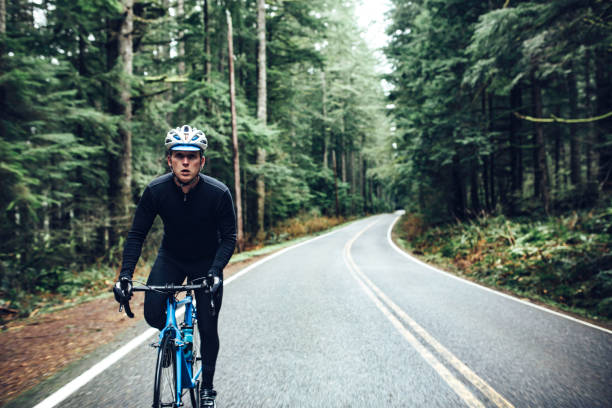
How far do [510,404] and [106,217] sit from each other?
35.7 ft

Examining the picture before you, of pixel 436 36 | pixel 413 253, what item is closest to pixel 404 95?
pixel 436 36

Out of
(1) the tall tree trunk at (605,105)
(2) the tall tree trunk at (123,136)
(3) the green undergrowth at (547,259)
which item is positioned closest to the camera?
(3) the green undergrowth at (547,259)

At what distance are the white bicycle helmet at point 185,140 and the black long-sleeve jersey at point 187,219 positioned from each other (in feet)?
0.86

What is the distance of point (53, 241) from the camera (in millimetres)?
8984

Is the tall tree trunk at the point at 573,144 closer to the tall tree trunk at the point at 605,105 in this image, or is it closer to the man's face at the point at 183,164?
the tall tree trunk at the point at 605,105

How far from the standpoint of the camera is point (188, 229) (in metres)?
2.62

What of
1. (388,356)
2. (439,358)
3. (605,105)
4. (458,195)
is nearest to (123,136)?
(388,356)

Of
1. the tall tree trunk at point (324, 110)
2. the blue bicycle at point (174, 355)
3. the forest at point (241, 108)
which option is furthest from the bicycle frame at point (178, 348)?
the tall tree trunk at point (324, 110)

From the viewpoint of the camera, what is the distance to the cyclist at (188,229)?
2.49m

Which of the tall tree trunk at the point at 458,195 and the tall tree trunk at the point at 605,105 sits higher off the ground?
the tall tree trunk at the point at 605,105

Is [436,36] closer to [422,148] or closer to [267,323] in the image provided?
[422,148]

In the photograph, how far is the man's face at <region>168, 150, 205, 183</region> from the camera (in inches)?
98.3

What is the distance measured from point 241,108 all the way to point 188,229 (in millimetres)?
14402

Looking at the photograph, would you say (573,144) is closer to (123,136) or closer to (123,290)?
(123,136)
